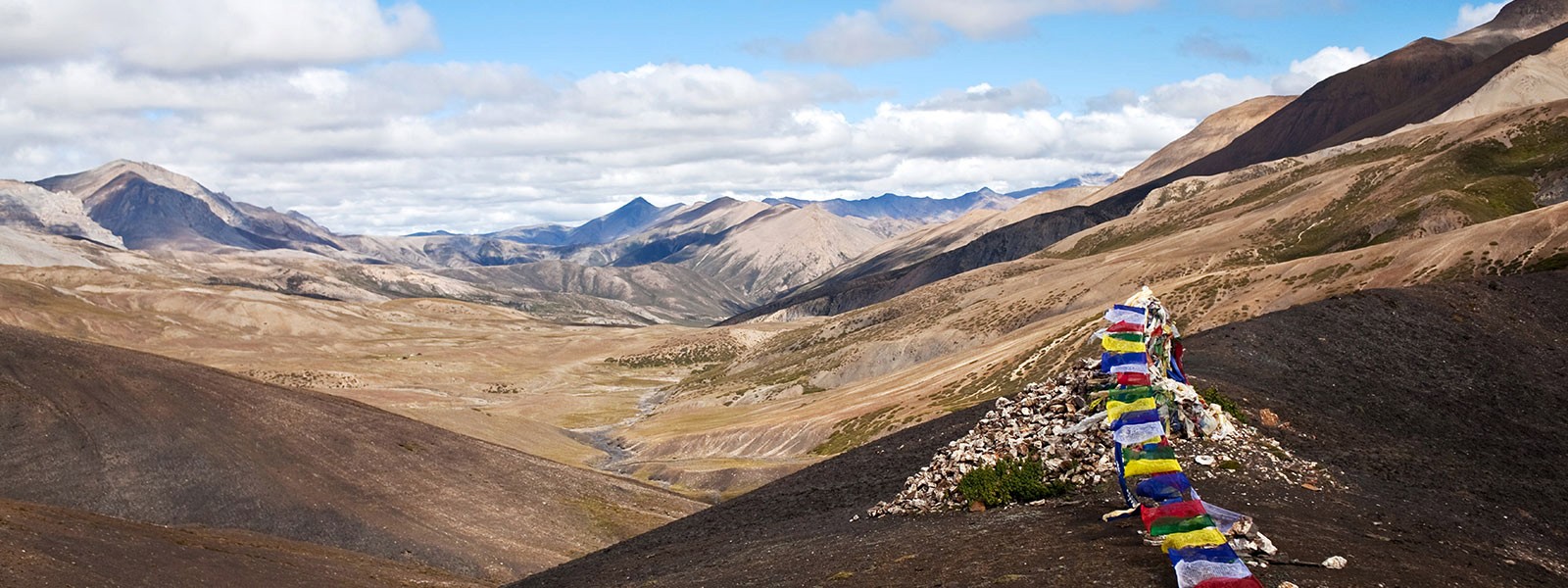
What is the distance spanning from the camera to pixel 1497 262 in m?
65.2

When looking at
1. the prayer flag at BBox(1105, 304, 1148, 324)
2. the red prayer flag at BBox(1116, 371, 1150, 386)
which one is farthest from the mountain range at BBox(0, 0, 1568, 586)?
the prayer flag at BBox(1105, 304, 1148, 324)

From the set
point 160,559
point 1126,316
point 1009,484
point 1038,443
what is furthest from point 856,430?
point 1126,316

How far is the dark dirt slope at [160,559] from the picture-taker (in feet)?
116

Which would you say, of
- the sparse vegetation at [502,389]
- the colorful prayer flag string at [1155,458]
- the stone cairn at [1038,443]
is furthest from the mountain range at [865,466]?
the sparse vegetation at [502,389]

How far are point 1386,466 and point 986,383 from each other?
5059 centimetres

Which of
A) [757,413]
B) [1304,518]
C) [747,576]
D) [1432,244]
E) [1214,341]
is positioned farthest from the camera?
[757,413]

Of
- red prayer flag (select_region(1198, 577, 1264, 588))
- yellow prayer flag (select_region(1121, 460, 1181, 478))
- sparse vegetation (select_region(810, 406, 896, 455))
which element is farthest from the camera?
sparse vegetation (select_region(810, 406, 896, 455))

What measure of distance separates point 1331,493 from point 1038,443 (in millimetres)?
7367

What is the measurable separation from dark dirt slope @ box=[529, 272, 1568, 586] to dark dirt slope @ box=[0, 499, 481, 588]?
380 inches

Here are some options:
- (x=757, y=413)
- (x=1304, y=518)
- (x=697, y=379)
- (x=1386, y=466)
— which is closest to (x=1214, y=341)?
(x=1386, y=466)

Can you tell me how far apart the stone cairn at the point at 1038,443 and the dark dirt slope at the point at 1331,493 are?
3.62 feet

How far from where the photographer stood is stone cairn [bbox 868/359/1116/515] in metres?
28.2

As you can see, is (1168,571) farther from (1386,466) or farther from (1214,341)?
(1214,341)

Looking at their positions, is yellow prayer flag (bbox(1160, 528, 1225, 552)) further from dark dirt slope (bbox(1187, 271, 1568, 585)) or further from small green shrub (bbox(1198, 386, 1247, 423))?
small green shrub (bbox(1198, 386, 1247, 423))
